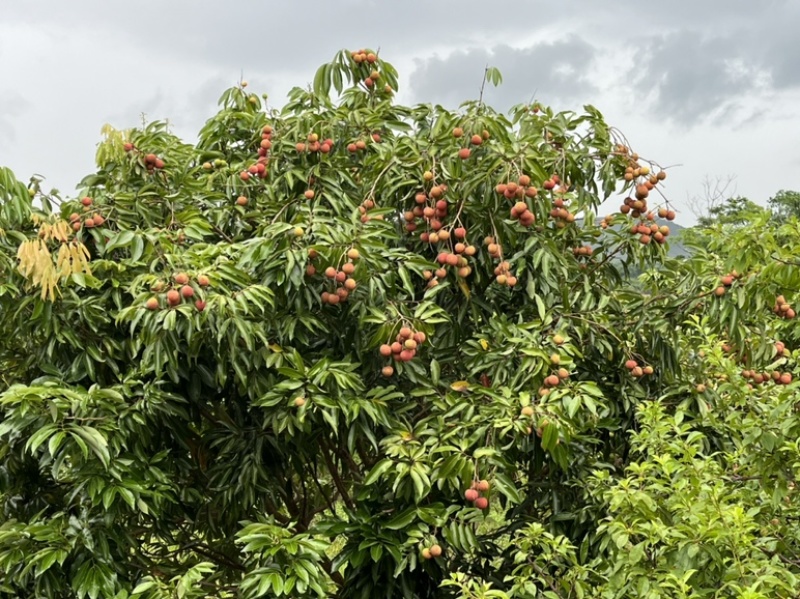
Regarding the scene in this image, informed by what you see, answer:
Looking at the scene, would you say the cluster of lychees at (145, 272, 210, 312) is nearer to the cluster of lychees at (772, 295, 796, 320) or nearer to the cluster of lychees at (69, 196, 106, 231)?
the cluster of lychees at (69, 196, 106, 231)

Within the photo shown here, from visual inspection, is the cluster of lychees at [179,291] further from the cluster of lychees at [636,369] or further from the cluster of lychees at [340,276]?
the cluster of lychees at [636,369]

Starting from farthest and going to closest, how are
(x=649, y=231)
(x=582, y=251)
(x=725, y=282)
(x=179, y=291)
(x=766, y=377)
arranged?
(x=582, y=251), (x=649, y=231), (x=766, y=377), (x=725, y=282), (x=179, y=291)

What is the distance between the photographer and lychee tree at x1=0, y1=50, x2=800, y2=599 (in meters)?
3.06

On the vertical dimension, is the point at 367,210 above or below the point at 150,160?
below

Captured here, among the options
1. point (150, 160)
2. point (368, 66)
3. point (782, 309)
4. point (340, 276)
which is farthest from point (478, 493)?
point (368, 66)

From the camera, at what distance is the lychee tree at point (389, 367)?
3.06 metres

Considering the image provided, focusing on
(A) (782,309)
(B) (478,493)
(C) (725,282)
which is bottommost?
(B) (478,493)

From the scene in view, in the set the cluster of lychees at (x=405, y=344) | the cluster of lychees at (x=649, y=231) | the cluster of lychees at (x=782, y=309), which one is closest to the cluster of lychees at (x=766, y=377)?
the cluster of lychees at (x=782, y=309)

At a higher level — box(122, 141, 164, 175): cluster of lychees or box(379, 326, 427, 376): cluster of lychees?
box(122, 141, 164, 175): cluster of lychees

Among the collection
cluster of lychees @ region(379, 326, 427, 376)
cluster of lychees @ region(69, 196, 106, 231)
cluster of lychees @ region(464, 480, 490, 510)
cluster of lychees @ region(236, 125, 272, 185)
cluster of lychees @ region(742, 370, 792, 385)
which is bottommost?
cluster of lychees @ region(464, 480, 490, 510)

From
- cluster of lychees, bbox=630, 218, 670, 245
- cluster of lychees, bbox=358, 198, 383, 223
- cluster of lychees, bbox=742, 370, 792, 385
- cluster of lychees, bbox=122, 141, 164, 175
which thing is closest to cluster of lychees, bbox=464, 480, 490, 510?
cluster of lychees, bbox=358, 198, 383, 223

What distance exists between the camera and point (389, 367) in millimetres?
3412

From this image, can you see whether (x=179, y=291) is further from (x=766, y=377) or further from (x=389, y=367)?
(x=766, y=377)

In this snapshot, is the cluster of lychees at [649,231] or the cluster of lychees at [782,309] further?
the cluster of lychees at [649,231]
